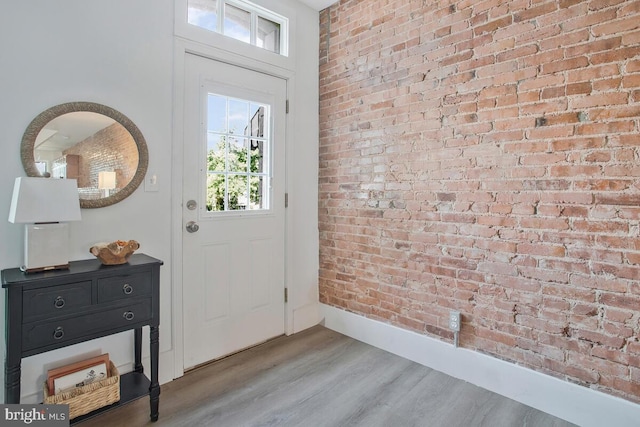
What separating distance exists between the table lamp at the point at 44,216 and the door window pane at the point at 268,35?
179 cm

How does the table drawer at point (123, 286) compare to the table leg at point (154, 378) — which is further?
the table leg at point (154, 378)

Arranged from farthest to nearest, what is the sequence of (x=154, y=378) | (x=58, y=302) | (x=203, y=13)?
(x=203, y=13) → (x=154, y=378) → (x=58, y=302)

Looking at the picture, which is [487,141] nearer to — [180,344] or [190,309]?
[190,309]

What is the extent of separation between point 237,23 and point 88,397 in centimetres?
255

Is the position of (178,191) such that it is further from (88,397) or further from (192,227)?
(88,397)

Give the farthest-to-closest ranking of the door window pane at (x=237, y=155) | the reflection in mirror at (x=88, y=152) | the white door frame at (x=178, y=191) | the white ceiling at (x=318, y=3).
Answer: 1. the white ceiling at (x=318, y=3)
2. the door window pane at (x=237, y=155)
3. the white door frame at (x=178, y=191)
4. the reflection in mirror at (x=88, y=152)

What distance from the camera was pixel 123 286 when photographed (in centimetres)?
178

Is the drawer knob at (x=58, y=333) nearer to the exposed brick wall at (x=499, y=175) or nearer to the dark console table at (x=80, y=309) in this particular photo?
the dark console table at (x=80, y=309)

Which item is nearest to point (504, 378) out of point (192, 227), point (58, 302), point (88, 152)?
point (192, 227)

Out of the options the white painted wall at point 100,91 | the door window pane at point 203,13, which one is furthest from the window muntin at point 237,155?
the door window pane at point 203,13

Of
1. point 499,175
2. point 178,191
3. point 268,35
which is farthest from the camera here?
point 268,35

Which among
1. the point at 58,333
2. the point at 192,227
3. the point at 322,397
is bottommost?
the point at 322,397

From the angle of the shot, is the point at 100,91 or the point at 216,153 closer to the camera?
the point at 100,91

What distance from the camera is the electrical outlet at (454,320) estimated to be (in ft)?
7.57
